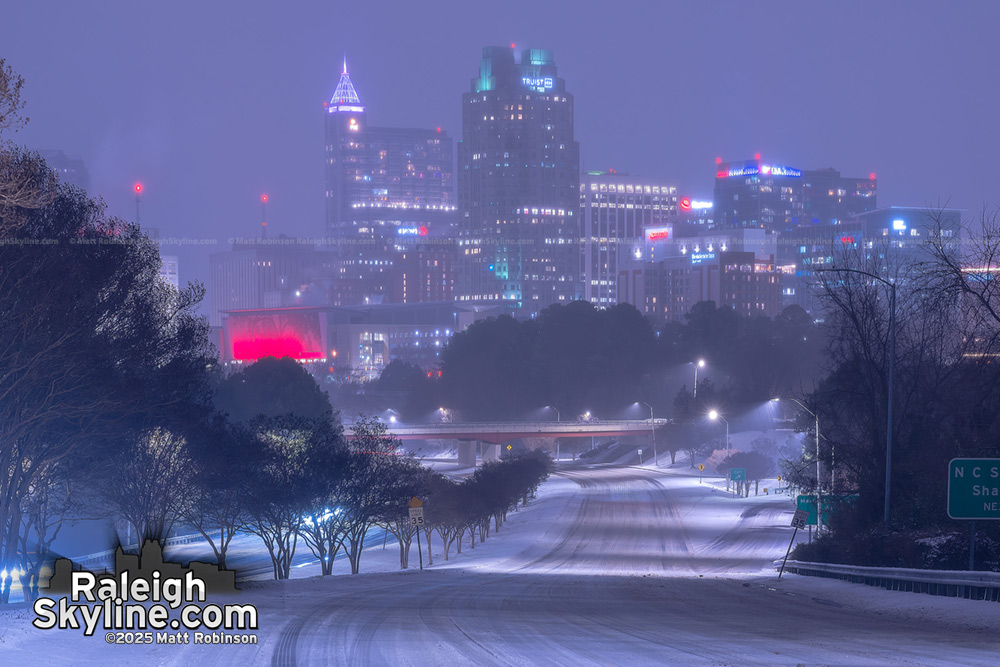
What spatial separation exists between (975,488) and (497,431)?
10339cm

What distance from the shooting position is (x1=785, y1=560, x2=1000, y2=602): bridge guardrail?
24062 millimetres

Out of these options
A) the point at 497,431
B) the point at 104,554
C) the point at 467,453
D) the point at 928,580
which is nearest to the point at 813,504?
the point at 928,580

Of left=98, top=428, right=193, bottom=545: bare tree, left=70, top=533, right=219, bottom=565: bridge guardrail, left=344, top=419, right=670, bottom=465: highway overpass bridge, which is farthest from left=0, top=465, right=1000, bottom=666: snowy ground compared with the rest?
left=344, top=419, right=670, bottom=465: highway overpass bridge

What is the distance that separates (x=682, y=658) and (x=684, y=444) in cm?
11534

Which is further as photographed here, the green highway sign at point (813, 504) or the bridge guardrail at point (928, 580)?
the green highway sign at point (813, 504)

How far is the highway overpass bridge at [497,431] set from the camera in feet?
413

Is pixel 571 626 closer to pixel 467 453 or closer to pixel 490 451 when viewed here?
pixel 490 451

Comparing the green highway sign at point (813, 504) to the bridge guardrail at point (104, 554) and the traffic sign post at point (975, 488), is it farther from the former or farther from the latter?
the bridge guardrail at point (104, 554)

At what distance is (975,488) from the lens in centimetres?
2362

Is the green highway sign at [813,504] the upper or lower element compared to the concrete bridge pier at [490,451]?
upper

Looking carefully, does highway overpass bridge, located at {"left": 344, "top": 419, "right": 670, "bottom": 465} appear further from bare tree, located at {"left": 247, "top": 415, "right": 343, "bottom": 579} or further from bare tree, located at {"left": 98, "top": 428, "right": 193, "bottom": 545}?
bare tree, located at {"left": 98, "top": 428, "right": 193, "bottom": 545}

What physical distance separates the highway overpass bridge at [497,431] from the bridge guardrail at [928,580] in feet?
293

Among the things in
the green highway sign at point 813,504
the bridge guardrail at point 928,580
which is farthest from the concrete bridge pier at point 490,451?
the bridge guardrail at point 928,580

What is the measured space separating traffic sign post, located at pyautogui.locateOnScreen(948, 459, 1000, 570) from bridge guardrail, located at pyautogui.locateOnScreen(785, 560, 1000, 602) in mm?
1389
